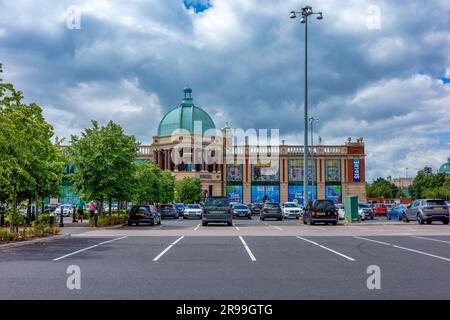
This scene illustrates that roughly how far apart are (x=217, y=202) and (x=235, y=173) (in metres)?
63.7

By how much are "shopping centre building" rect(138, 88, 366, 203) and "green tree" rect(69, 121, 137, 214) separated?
6094cm

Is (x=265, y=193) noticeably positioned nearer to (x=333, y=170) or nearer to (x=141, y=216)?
(x=333, y=170)

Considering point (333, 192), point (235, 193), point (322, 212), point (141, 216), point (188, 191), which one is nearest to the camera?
point (141, 216)

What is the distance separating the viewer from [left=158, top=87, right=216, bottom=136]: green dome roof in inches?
3831

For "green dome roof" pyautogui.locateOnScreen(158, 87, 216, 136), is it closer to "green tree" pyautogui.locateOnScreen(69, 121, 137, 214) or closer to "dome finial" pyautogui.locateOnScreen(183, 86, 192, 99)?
"dome finial" pyautogui.locateOnScreen(183, 86, 192, 99)

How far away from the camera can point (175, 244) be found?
1984 centimetres

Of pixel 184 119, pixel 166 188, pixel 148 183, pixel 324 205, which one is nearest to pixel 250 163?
pixel 184 119

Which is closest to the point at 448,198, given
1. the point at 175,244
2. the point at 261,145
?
the point at 261,145

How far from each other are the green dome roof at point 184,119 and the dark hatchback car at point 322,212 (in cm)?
6107

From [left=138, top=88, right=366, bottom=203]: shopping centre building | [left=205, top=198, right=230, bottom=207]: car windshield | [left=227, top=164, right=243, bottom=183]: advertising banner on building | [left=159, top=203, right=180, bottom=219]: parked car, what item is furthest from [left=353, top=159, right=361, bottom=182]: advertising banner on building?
[left=205, top=198, right=230, bottom=207]: car windshield

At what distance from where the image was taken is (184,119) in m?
97.7

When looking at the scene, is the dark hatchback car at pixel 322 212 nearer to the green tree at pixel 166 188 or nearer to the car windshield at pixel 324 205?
the car windshield at pixel 324 205
